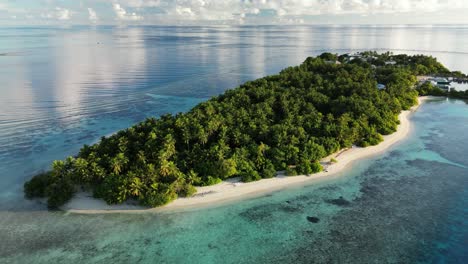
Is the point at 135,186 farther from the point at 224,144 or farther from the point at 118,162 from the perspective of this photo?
the point at 224,144

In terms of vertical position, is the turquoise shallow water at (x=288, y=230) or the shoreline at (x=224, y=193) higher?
the shoreline at (x=224, y=193)

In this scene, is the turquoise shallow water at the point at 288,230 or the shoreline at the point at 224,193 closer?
the turquoise shallow water at the point at 288,230

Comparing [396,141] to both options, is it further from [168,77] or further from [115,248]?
[168,77]

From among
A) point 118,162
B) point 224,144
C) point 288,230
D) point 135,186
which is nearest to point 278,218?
point 288,230

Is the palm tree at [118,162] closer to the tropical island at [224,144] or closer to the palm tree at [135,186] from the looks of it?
the tropical island at [224,144]

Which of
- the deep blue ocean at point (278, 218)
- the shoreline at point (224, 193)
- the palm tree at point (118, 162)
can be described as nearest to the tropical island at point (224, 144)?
the palm tree at point (118, 162)
